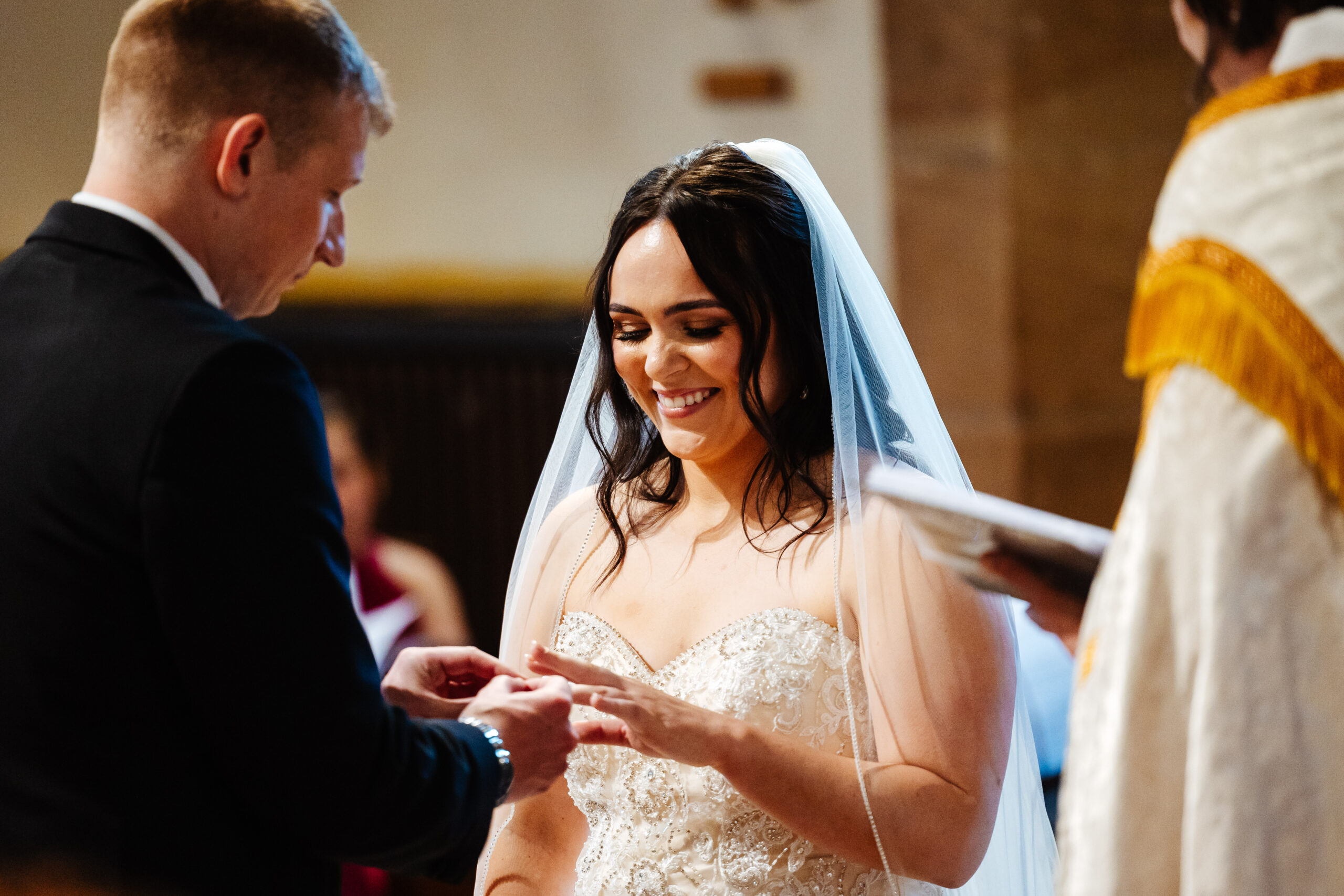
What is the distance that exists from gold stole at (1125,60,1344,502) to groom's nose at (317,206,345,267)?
3.50ft

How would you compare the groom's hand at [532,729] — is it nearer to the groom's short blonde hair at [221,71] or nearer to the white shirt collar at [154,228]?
the white shirt collar at [154,228]

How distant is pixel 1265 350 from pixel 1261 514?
156 mm

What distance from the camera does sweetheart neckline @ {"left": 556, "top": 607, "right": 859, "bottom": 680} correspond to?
6.53 ft

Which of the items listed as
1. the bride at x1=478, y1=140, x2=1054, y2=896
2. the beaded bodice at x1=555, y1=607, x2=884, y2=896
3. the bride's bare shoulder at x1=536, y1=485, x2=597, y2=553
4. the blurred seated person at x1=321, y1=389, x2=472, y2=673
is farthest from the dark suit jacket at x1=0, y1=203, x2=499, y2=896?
the blurred seated person at x1=321, y1=389, x2=472, y2=673

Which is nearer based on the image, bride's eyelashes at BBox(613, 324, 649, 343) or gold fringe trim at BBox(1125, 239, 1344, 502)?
gold fringe trim at BBox(1125, 239, 1344, 502)

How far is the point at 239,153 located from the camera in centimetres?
156

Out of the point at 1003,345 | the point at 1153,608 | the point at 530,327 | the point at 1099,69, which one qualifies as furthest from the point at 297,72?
the point at 530,327

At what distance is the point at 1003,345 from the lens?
4.29 m

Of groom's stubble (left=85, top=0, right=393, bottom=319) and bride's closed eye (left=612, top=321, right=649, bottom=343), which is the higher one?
groom's stubble (left=85, top=0, right=393, bottom=319)

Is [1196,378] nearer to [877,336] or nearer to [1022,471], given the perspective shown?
[877,336]

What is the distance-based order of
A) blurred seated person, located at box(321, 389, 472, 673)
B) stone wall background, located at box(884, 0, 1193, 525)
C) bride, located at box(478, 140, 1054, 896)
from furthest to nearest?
blurred seated person, located at box(321, 389, 472, 673) < stone wall background, located at box(884, 0, 1193, 525) < bride, located at box(478, 140, 1054, 896)

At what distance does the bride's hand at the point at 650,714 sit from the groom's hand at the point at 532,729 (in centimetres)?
4

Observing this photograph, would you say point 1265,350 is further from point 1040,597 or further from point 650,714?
point 650,714

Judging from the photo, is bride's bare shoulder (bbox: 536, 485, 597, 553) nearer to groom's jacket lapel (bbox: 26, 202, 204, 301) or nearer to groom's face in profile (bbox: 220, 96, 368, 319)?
groom's face in profile (bbox: 220, 96, 368, 319)
